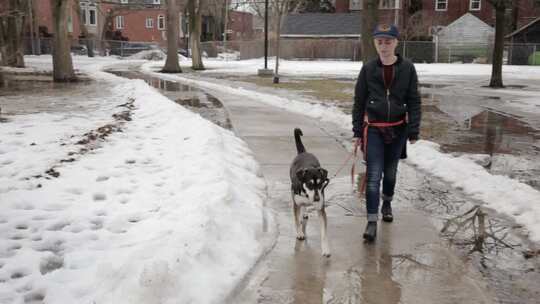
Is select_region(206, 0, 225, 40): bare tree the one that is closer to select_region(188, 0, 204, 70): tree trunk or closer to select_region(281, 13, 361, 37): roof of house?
select_region(281, 13, 361, 37): roof of house

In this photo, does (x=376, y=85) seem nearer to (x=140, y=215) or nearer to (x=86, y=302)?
(x=140, y=215)

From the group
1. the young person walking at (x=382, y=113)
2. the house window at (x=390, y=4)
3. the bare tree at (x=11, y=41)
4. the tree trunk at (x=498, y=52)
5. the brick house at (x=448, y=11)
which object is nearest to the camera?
the young person walking at (x=382, y=113)

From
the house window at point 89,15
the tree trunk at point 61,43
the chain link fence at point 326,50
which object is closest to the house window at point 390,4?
the chain link fence at point 326,50

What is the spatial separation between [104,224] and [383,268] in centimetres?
270

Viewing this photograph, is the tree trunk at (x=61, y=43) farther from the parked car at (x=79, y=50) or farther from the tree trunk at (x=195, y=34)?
the parked car at (x=79, y=50)

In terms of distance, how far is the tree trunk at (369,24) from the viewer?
16234 mm

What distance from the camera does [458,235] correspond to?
17.4ft

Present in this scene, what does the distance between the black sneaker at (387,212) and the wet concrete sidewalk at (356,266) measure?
0.22ft

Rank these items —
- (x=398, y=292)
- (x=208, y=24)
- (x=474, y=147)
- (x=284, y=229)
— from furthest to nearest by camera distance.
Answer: (x=208, y=24) → (x=474, y=147) → (x=284, y=229) → (x=398, y=292)

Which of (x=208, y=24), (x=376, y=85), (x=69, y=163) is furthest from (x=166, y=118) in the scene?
(x=208, y=24)

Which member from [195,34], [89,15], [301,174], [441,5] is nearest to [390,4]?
[441,5]

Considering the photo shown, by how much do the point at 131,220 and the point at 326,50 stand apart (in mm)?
52635

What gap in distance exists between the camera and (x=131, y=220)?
5391 millimetres

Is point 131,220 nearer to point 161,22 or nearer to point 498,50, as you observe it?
point 498,50
